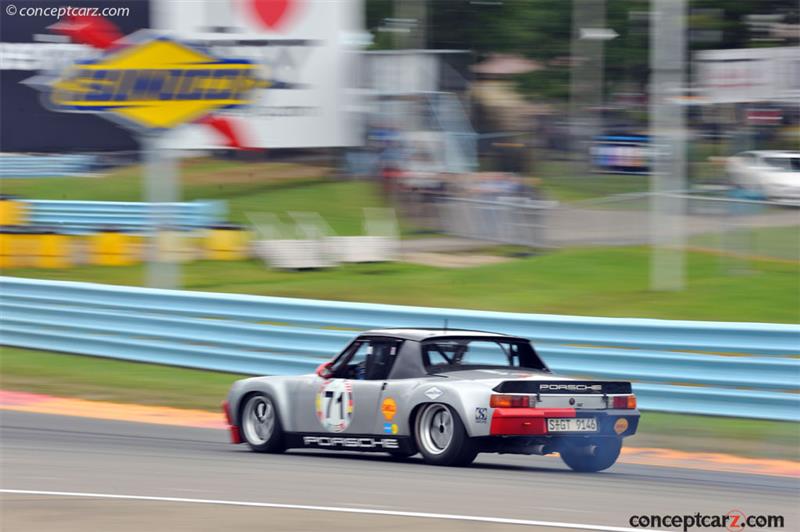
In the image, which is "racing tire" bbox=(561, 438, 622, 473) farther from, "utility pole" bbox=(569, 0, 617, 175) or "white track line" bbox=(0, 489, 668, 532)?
"utility pole" bbox=(569, 0, 617, 175)

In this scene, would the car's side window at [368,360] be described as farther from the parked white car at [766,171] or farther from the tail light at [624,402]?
the parked white car at [766,171]

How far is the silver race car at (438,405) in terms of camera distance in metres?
8.15

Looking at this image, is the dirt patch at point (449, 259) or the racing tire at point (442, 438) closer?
the racing tire at point (442, 438)

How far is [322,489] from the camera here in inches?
297

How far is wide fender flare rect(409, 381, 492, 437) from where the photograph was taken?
812 cm

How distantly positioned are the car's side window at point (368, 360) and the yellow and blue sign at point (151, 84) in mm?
9838

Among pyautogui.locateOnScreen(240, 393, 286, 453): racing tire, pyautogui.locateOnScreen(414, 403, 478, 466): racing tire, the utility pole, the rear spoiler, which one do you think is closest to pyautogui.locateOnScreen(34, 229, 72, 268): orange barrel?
pyautogui.locateOnScreen(240, 393, 286, 453): racing tire

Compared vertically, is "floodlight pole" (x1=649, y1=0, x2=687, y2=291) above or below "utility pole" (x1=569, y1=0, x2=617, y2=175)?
below

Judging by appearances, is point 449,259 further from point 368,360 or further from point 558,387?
point 558,387

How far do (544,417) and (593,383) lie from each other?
54cm

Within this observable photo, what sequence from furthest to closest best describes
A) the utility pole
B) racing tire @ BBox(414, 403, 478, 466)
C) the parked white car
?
the utility pole < the parked white car < racing tire @ BBox(414, 403, 478, 466)

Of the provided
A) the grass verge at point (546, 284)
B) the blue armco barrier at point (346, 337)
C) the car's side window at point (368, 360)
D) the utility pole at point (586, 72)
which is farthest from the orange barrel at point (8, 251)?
the utility pole at point (586, 72)

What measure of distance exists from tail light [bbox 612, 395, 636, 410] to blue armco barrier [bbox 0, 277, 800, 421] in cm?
296

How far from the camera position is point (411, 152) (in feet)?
100
